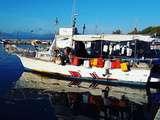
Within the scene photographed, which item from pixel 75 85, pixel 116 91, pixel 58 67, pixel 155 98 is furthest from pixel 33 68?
pixel 155 98

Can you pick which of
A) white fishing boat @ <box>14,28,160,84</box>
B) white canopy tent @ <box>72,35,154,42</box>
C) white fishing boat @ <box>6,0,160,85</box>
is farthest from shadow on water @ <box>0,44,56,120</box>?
white canopy tent @ <box>72,35,154,42</box>

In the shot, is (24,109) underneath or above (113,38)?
underneath

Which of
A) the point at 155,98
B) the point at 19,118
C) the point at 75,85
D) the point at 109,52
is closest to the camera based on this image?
the point at 19,118

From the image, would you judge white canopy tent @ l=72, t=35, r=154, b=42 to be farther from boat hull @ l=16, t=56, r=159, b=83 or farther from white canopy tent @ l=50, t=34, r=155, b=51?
boat hull @ l=16, t=56, r=159, b=83

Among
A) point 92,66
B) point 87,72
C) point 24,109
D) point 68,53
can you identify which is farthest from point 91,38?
point 24,109

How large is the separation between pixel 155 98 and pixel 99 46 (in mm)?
10545

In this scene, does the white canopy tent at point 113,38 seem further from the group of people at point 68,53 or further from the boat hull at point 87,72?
the boat hull at point 87,72

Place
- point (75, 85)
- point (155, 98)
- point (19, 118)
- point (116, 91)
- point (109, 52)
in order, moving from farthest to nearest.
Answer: point (109, 52), point (75, 85), point (116, 91), point (155, 98), point (19, 118)

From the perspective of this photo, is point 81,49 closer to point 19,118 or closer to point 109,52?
point 109,52

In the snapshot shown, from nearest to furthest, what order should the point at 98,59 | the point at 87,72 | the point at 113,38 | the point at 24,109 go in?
the point at 24,109 < the point at 98,59 < the point at 87,72 < the point at 113,38

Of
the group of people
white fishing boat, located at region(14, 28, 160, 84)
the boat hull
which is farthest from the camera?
the group of people

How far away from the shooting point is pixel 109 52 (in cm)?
4031

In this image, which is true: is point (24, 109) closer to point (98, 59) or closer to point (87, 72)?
point (98, 59)

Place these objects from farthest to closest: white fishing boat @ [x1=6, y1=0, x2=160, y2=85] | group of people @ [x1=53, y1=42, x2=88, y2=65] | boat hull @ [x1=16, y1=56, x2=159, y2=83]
Result: group of people @ [x1=53, y1=42, x2=88, y2=65] → white fishing boat @ [x1=6, y1=0, x2=160, y2=85] → boat hull @ [x1=16, y1=56, x2=159, y2=83]
